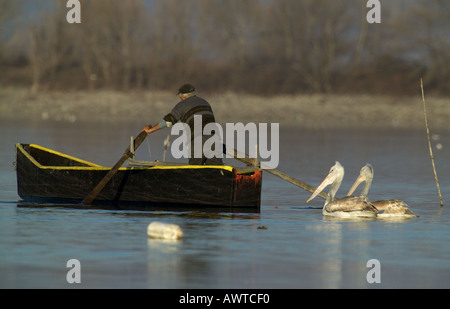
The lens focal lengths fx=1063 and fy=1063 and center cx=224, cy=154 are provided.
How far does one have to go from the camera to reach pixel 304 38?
245 feet

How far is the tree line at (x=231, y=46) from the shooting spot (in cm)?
6575

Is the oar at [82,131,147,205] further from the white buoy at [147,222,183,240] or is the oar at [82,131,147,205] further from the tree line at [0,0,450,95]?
the tree line at [0,0,450,95]

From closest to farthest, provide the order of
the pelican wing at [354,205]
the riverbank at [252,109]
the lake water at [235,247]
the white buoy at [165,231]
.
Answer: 1. the lake water at [235,247]
2. the white buoy at [165,231]
3. the pelican wing at [354,205]
4. the riverbank at [252,109]

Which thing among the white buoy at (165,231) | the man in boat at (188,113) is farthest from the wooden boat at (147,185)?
the white buoy at (165,231)

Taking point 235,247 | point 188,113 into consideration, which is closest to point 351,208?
point 188,113

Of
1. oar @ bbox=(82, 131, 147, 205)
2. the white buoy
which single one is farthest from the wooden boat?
the white buoy

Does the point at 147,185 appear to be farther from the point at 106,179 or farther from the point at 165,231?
the point at 165,231

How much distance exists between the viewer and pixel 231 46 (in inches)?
2997

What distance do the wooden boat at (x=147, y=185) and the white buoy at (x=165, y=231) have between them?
3.23 meters

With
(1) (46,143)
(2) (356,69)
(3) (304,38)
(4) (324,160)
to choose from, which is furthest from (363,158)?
(3) (304,38)

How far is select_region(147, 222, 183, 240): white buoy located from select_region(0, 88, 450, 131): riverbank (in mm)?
39893

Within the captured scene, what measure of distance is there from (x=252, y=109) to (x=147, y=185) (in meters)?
39.7

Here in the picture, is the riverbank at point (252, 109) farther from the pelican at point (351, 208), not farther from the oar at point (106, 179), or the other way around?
the pelican at point (351, 208)

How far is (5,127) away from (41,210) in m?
31.3
